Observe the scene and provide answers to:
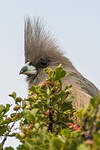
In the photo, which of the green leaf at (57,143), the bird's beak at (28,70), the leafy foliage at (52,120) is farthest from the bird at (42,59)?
the green leaf at (57,143)

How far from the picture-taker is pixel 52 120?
96.5 inches

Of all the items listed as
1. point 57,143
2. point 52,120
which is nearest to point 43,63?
point 52,120

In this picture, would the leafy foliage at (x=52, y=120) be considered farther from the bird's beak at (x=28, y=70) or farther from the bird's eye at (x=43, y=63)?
the bird's eye at (x=43, y=63)

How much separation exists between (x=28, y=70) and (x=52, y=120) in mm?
4627

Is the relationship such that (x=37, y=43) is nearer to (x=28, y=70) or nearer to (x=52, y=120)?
(x=28, y=70)

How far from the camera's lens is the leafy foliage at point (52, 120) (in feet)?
4.49

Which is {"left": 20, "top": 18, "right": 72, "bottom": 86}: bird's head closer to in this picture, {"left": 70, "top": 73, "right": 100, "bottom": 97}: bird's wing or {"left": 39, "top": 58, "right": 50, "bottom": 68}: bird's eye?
{"left": 39, "top": 58, "right": 50, "bottom": 68}: bird's eye

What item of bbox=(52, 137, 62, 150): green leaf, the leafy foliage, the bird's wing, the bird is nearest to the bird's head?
the bird

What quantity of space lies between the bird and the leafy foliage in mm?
3282

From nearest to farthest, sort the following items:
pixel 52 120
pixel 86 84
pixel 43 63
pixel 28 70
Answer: pixel 52 120 → pixel 86 84 → pixel 28 70 → pixel 43 63

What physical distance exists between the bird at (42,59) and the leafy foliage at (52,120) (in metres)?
3.28

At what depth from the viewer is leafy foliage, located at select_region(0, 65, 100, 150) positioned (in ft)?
4.49

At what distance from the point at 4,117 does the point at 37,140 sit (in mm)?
1302

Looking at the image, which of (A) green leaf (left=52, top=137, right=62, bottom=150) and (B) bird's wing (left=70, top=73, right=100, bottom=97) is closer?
(A) green leaf (left=52, top=137, right=62, bottom=150)
